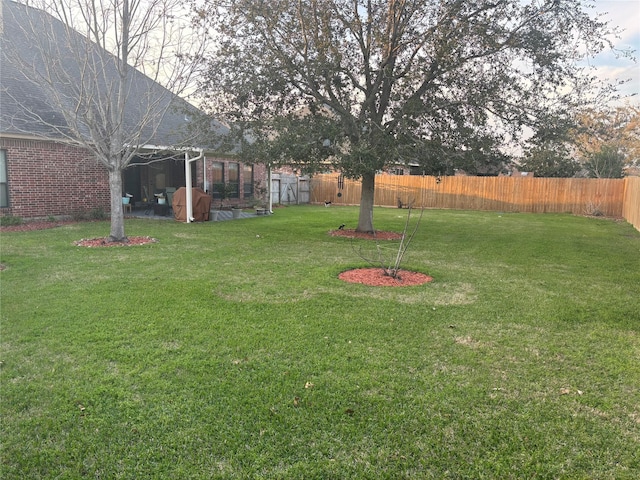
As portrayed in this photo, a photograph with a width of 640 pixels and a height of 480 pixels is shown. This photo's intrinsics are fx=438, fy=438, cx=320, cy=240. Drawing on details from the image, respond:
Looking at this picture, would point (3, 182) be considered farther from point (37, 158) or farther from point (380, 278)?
point (380, 278)

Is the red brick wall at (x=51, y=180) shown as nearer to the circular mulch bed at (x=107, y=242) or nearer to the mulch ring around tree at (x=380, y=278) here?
the circular mulch bed at (x=107, y=242)

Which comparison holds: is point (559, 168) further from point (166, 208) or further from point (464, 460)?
point (464, 460)

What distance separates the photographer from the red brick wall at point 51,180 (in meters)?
12.0

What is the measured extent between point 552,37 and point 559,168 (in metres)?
22.0

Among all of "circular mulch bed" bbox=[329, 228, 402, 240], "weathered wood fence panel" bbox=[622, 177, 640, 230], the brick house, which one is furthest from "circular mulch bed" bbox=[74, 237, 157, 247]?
"weathered wood fence panel" bbox=[622, 177, 640, 230]

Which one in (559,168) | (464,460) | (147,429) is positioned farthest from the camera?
(559,168)

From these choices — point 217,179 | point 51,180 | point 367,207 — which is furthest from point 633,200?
point 51,180

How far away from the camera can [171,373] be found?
351 centimetres

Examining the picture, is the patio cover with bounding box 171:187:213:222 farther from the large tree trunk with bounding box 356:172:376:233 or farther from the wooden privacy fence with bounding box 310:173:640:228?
the wooden privacy fence with bounding box 310:173:640:228

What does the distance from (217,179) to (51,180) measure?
22.8 ft

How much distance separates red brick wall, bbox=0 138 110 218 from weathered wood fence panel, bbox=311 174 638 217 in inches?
517

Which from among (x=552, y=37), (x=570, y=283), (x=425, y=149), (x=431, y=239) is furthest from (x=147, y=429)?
(x=552, y=37)

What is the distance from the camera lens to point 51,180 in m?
12.8

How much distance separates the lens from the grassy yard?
8.35 feet
